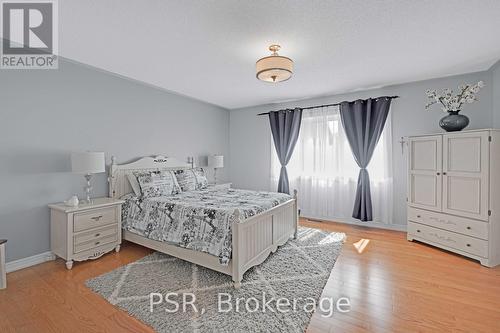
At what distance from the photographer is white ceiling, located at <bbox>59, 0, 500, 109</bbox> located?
1.95 metres

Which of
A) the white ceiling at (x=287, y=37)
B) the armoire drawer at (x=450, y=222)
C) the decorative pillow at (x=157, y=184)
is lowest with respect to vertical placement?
the armoire drawer at (x=450, y=222)

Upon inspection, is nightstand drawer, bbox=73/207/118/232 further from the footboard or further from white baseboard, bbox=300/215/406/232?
white baseboard, bbox=300/215/406/232

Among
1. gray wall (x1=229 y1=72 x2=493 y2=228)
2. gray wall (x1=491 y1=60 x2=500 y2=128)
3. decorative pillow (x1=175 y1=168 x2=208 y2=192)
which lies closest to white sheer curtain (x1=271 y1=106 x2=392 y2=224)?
gray wall (x1=229 y1=72 x2=493 y2=228)

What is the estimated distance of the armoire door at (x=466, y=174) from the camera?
278 centimetres

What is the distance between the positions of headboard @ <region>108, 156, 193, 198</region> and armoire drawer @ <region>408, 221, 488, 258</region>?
421cm

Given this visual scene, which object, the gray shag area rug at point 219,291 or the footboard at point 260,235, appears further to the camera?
the footboard at point 260,235

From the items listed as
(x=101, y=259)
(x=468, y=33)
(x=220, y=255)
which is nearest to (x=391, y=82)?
(x=468, y=33)

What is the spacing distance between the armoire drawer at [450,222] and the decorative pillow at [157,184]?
145 inches

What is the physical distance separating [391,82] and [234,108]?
3.36 metres

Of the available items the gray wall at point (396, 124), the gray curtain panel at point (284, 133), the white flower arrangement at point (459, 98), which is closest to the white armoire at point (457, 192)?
the white flower arrangement at point (459, 98)

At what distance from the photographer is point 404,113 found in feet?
13.0

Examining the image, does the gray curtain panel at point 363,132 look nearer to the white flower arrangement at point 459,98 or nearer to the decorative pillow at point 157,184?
the white flower arrangement at point 459,98

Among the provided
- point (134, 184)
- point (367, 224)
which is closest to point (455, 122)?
point (367, 224)

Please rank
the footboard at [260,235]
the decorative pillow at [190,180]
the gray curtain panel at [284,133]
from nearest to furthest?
the footboard at [260,235] → the decorative pillow at [190,180] → the gray curtain panel at [284,133]
